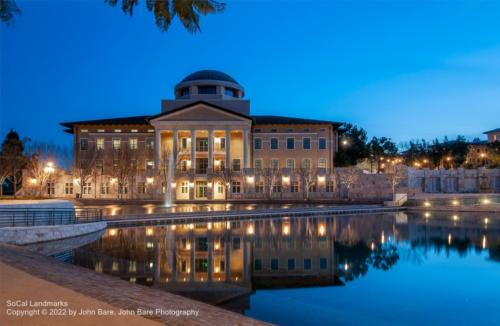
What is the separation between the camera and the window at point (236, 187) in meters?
44.1

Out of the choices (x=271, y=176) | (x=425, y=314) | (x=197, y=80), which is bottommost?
(x=425, y=314)

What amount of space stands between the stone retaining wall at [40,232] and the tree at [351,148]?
37.2 meters

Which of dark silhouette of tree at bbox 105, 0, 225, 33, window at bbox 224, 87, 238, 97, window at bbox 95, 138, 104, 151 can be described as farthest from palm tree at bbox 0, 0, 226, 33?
window at bbox 224, 87, 238, 97

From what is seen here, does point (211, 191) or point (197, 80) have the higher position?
point (197, 80)

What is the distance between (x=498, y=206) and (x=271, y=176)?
21334 mm

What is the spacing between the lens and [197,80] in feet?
173

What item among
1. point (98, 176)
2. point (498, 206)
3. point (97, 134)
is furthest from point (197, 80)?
point (498, 206)

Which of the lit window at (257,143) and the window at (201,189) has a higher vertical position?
the lit window at (257,143)

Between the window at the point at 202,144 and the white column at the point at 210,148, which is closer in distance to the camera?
the white column at the point at 210,148

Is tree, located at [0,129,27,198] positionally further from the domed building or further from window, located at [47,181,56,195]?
the domed building

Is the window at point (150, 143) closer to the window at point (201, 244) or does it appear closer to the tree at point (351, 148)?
the tree at point (351, 148)

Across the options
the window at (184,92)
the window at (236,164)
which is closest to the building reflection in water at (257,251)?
the window at (236,164)

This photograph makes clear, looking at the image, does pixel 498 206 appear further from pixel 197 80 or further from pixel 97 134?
pixel 97 134

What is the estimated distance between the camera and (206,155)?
46844 millimetres
